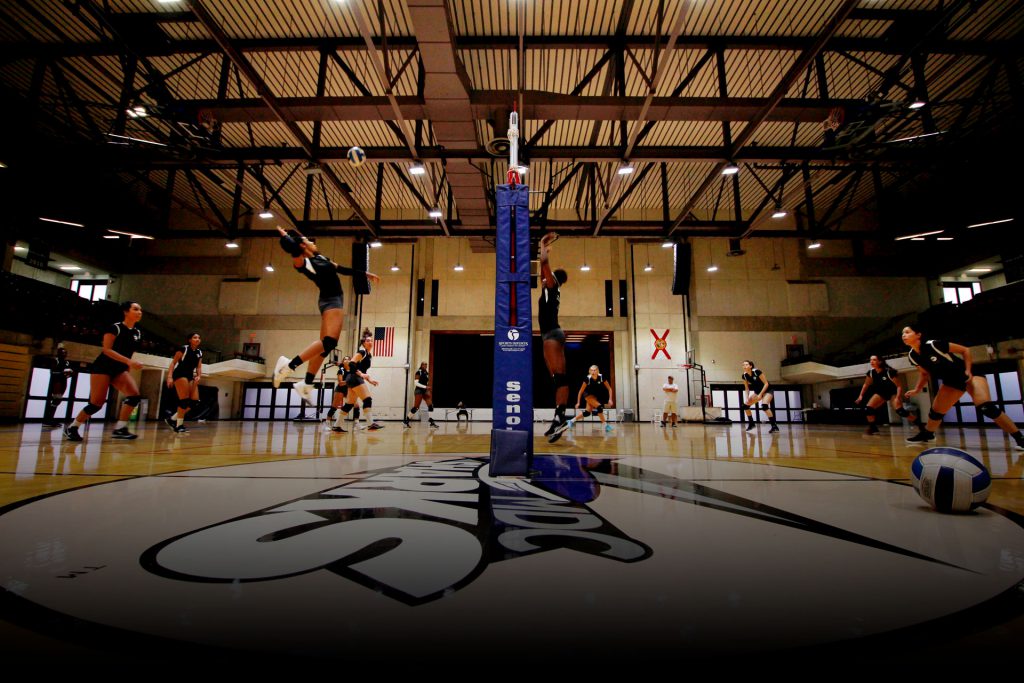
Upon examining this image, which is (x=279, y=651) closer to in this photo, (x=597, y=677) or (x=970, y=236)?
(x=597, y=677)

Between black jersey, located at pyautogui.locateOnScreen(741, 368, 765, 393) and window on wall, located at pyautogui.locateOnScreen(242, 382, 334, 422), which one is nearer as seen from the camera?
black jersey, located at pyautogui.locateOnScreen(741, 368, 765, 393)

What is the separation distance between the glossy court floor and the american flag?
64.2 ft

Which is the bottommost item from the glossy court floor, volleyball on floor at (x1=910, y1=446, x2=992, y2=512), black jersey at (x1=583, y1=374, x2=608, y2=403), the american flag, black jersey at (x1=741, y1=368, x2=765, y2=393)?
the glossy court floor

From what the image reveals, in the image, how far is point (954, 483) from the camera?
76.5 inches

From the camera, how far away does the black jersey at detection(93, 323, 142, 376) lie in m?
6.28

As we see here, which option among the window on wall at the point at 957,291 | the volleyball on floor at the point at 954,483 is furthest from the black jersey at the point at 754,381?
the window on wall at the point at 957,291

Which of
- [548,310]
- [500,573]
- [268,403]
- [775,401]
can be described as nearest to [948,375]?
[548,310]

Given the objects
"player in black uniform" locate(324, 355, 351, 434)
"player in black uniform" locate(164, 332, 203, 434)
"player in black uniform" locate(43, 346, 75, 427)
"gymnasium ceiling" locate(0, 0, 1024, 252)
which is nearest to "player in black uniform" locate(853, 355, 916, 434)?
"gymnasium ceiling" locate(0, 0, 1024, 252)

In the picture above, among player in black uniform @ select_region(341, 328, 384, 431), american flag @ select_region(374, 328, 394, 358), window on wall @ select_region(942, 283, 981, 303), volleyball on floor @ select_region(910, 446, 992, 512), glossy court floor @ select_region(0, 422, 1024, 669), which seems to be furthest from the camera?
window on wall @ select_region(942, 283, 981, 303)

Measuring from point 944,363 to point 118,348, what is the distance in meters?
11.8

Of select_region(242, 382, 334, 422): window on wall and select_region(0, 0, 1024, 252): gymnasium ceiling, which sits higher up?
select_region(0, 0, 1024, 252): gymnasium ceiling

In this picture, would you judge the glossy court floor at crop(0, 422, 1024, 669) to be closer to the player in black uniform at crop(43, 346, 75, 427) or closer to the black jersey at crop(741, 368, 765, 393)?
the black jersey at crop(741, 368, 765, 393)

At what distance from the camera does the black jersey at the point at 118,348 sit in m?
6.28

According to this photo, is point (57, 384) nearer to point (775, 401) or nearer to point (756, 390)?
point (756, 390)
